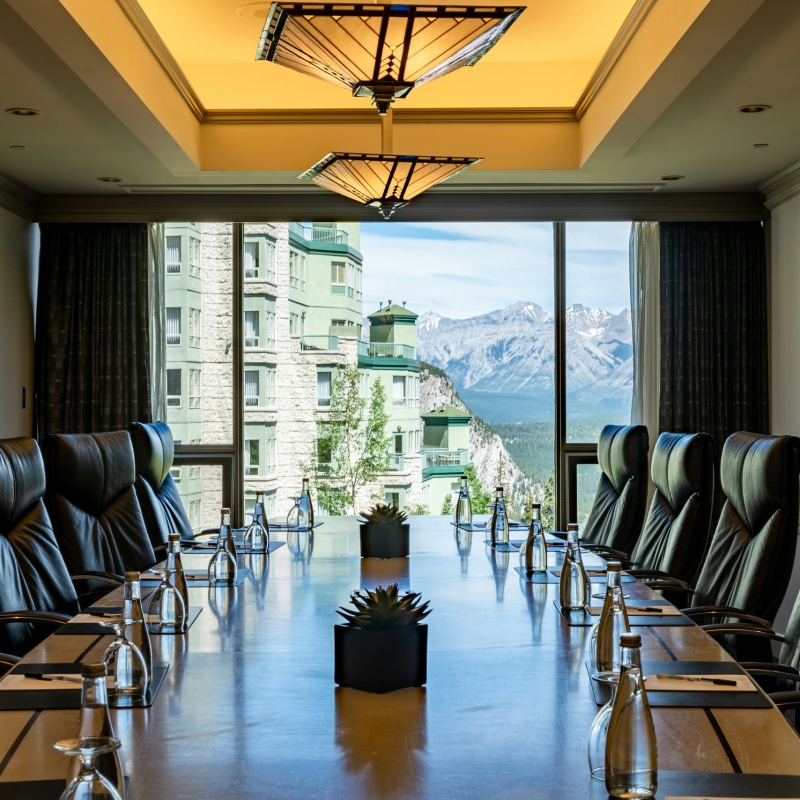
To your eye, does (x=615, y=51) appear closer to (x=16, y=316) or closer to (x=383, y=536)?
(x=383, y=536)

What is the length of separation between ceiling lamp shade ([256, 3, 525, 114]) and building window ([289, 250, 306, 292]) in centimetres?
309

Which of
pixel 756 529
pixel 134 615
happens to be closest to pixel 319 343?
pixel 756 529

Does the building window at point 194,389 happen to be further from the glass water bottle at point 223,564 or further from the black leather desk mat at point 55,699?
the black leather desk mat at point 55,699

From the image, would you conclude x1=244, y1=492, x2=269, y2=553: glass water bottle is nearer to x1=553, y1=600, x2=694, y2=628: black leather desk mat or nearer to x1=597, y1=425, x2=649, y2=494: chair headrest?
x1=553, y1=600, x2=694, y2=628: black leather desk mat

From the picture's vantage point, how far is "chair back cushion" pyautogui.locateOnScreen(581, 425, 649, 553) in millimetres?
4172

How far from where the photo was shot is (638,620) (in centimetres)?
238

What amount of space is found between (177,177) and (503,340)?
229cm

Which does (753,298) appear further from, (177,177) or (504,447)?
(177,177)

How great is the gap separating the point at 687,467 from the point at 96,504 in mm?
2271

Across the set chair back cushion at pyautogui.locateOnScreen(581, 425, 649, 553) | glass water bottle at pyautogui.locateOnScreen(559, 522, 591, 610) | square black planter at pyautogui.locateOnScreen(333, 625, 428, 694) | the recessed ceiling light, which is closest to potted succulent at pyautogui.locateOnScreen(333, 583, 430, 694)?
square black planter at pyautogui.locateOnScreen(333, 625, 428, 694)

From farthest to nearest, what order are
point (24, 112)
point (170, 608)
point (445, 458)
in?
point (445, 458), point (24, 112), point (170, 608)

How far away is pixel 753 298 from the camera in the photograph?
5957mm

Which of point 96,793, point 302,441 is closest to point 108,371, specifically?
point 302,441

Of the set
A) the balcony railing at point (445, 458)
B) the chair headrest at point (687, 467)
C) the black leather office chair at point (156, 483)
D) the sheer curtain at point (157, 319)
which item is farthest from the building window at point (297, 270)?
the chair headrest at point (687, 467)
